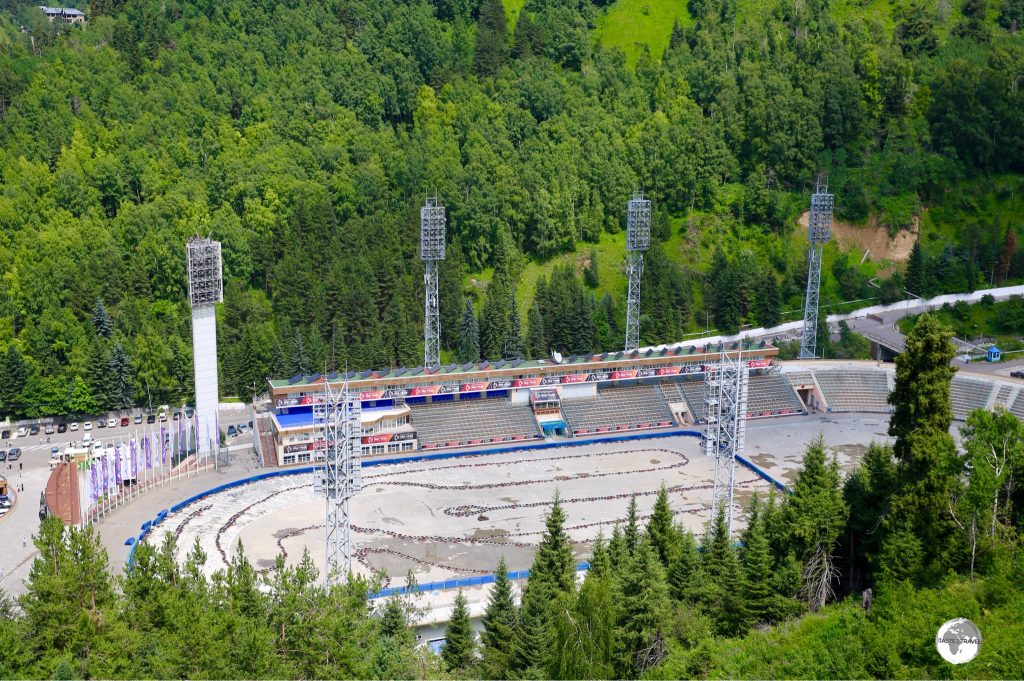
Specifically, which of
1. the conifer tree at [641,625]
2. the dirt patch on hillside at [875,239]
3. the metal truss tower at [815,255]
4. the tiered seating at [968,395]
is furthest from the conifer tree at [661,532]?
the dirt patch on hillside at [875,239]

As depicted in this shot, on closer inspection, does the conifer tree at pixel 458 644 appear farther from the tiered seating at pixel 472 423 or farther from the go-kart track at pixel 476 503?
the tiered seating at pixel 472 423

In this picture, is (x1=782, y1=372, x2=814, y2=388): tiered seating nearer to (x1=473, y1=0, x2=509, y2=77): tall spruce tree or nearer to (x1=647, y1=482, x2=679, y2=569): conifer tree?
(x1=647, y1=482, x2=679, y2=569): conifer tree

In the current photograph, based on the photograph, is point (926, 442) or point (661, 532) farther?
point (661, 532)

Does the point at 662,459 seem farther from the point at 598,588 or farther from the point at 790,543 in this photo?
the point at 598,588

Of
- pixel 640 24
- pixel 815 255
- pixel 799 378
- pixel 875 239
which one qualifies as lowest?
pixel 799 378

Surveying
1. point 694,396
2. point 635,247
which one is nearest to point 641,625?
point 694,396

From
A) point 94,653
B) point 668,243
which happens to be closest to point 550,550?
point 94,653

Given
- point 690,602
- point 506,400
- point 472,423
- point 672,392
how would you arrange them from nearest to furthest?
point 690,602 < point 472,423 < point 506,400 < point 672,392

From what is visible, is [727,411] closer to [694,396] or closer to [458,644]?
[458,644]
